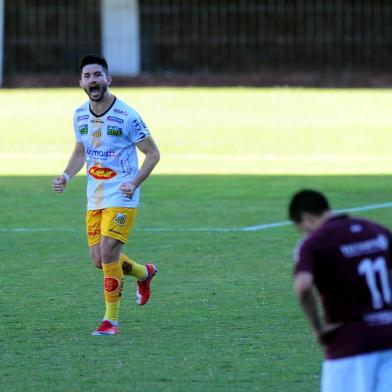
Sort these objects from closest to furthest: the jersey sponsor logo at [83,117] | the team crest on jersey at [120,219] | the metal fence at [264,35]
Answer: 1. the team crest on jersey at [120,219]
2. the jersey sponsor logo at [83,117]
3. the metal fence at [264,35]

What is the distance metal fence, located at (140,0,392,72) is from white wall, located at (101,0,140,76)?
550 millimetres

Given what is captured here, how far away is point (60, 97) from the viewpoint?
33.2m

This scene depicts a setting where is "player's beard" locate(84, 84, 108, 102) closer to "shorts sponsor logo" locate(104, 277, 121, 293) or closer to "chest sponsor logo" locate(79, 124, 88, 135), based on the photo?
"chest sponsor logo" locate(79, 124, 88, 135)

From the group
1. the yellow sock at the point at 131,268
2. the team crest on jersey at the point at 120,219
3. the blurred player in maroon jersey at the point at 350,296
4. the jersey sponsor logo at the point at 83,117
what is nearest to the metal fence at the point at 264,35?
the yellow sock at the point at 131,268

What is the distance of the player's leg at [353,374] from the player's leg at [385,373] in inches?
1.1

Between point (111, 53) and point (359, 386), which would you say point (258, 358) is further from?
point (111, 53)

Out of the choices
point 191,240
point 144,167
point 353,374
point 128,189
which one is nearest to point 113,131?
point 144,167

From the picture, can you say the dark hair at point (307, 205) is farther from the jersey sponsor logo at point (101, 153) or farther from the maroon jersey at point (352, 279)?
the jersey sponsor logo at point (101, 153)

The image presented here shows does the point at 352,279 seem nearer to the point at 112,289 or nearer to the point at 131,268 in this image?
the point at 112,289

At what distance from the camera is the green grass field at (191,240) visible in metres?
8.56

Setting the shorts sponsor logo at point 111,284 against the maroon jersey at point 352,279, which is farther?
the shorts sponsor logo at point 111,284

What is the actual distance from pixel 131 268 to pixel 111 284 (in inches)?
28.8

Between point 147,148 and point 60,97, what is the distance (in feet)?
77.8

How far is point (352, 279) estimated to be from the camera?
19.0 feet
